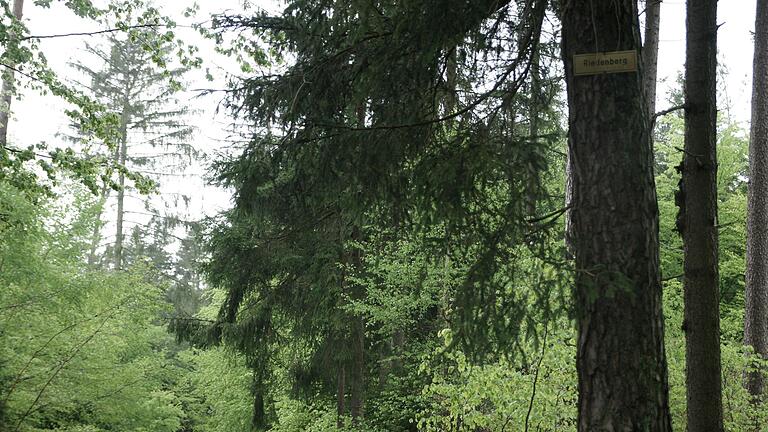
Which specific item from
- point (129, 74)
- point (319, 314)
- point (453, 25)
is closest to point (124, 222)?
point (129, 74)

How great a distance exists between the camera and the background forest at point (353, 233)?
3.47 m

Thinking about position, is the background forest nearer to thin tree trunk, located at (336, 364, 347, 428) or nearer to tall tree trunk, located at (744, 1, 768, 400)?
thin tree trunk, located at (336, 364, 347, 428)

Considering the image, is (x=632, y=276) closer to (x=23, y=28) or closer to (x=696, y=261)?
(x=696, y=261)

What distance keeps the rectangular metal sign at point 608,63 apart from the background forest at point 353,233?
106 mm

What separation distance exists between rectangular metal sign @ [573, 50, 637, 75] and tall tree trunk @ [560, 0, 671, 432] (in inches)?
1.2

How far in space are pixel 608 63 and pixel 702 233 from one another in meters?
1.73

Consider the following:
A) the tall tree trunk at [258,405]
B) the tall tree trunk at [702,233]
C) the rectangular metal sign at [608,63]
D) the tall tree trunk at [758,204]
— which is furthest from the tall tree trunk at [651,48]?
the tall tree trunk at [258,405]

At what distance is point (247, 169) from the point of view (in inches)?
178

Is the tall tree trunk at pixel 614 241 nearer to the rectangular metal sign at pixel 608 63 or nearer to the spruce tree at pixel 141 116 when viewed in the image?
the rectangular metal sign at pixel 608 63

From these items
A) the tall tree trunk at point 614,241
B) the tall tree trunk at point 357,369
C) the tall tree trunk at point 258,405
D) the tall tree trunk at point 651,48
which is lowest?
the tall tree trunk at point 258,405

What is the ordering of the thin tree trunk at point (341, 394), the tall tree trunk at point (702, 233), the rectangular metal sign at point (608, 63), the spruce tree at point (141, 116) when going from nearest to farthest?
the rectangular metal sign at point (608, 63)
the tall tree trunk at point (702, 233)
the thin tree trunk at point (341, 394)
the spruce tree at point (141, 116)

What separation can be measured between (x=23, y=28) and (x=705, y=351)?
22.5ft

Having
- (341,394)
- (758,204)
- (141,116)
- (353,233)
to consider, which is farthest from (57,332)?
(141,116)

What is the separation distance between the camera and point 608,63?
9.76 feet
